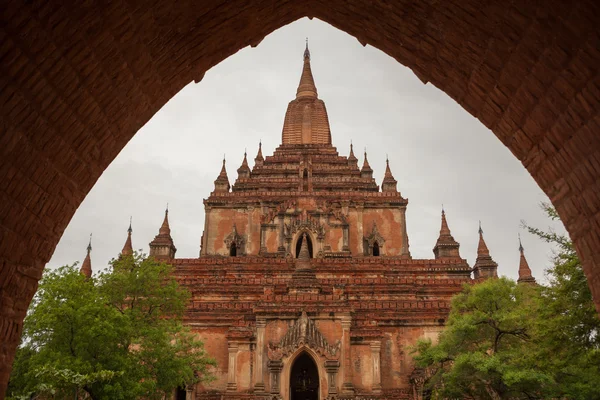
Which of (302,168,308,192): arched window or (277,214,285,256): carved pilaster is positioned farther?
(302,168,308,192): arched window

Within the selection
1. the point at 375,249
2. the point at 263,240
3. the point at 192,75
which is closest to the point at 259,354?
the point at 263,240

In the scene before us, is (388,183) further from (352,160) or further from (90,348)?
(90,348)

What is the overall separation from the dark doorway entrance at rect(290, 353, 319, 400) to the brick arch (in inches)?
851

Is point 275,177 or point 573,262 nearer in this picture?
point 573,262

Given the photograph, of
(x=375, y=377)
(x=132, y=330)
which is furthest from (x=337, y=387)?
(x=132, y=330)

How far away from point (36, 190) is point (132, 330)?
54.2ft

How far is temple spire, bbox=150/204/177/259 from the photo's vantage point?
160 ft

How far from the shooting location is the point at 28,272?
5.54m

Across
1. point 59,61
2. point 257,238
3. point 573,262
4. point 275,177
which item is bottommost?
point 59,61

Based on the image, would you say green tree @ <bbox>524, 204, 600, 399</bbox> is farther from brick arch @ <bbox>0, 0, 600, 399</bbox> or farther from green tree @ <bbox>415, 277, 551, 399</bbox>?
brick arch @ <bbox>0, 0, 600, 399</bbox>

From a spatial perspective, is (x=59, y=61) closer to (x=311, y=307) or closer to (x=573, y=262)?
(x=573, y=262)

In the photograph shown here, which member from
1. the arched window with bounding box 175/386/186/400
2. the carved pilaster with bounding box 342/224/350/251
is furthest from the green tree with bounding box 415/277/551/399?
the carved pilaster with bounding box 342/224/350/251

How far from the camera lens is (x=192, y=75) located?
664 centimetres

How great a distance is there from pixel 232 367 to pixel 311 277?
7.48 m
